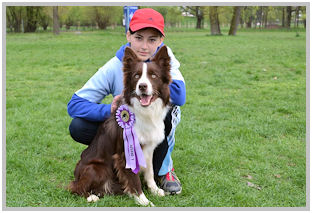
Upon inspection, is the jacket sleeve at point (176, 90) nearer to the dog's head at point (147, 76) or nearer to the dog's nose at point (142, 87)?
the dog's head at point (147, 76)

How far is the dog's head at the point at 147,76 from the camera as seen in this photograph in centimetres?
318

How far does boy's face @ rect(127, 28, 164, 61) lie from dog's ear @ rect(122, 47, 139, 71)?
0.35 meters

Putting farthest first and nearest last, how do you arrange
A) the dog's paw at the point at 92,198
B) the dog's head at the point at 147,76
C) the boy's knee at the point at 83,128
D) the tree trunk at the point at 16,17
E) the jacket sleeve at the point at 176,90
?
the tree trunk at the point at 16,17 → the boy's knee at the point at 83,128 → the jacket sleeve at the point at 176,90 → the dog's paw at the point at 92,198 → the dog's head at the point at 147,76

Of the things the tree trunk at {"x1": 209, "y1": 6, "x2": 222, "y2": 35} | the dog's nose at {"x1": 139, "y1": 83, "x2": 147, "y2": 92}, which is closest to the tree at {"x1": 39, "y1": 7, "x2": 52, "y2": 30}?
the tree trunk at {"x1": 209, "y1": 6, "x2": 222, "y2": 35}

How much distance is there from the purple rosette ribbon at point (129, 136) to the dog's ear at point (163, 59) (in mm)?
551

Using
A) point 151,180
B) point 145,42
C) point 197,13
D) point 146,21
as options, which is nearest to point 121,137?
point 151,180

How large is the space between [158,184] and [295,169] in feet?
5.99

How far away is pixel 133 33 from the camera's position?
3678mm

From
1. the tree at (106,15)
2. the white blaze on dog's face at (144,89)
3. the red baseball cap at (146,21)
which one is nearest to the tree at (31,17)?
the tree at (106,15)

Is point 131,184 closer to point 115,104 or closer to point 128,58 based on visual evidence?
point 115,104

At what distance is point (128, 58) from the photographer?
327 centimetres

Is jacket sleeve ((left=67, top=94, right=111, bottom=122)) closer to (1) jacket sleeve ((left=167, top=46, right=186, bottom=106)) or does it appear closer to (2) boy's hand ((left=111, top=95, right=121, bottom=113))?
(2) boy's hand ((left=111, top=95, right=121, bottom=113))

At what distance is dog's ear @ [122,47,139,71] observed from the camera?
325cm

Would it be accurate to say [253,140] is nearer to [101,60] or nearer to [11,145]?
[11,145]
